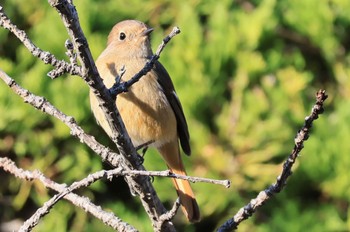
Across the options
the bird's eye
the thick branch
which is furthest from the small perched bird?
the thick branch

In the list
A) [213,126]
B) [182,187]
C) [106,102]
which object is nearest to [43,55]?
[106,102]

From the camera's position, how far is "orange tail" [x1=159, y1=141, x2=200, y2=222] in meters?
3.28

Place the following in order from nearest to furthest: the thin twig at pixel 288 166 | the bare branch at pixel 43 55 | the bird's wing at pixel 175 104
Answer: the thin twig at pixel 288 166
the bare branch at pixel 43 55
the bird's wing at pixel 175 104

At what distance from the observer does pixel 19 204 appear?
14.8ft

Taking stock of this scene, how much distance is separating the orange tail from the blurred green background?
0.79 meters

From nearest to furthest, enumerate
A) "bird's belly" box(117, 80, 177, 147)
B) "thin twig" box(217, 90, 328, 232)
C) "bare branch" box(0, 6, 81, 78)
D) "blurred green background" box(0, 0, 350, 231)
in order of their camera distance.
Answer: "thin twig" box(217, 90, 328, 232)
"bare branch" box(0, 6, 81, 78)
"bird's belly" box(117, 80, 177, 147)
"blurred green background" box(0, 0, 350, 231)

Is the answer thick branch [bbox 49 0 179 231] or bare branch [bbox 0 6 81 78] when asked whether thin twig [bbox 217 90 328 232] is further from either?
bare branch [bbox 0 6 81 78]

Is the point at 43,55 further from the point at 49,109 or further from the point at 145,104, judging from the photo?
the point at 145,104

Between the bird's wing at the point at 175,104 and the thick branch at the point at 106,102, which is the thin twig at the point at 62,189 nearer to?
the thick branch at the point at 106,102

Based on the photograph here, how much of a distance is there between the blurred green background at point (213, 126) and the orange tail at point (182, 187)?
0.79 metres

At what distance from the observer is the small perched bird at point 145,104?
10.5 feet

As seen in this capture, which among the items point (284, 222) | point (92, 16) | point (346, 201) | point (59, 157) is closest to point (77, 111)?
point (59, 157)

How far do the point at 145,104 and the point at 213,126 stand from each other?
4.28 feet

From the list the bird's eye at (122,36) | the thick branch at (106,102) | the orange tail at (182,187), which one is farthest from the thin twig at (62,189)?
the bird's eye at (122,36)
